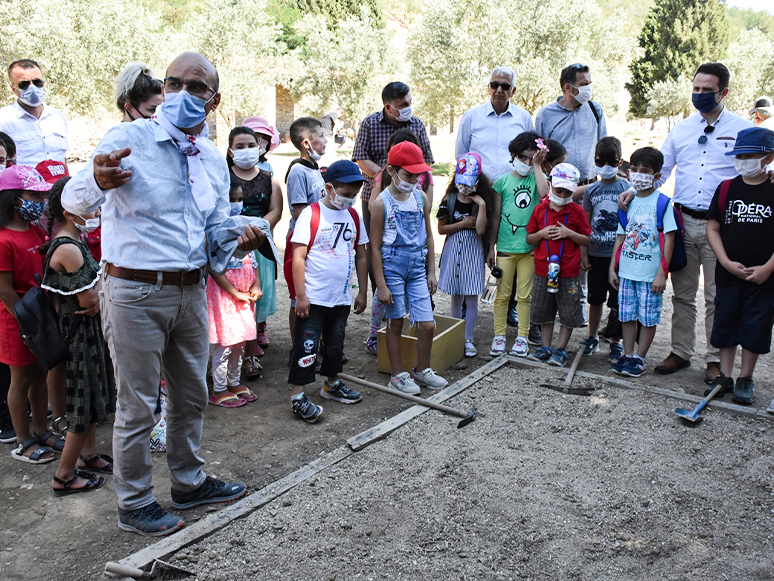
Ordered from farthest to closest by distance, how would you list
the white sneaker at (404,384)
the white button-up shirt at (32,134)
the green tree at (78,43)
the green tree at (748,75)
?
the green tree at (748,75) < the green tree at (78,43) < the white button-up shirt at (32,134) < the white sneaker at (404,384)

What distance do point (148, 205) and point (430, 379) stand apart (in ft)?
9.05

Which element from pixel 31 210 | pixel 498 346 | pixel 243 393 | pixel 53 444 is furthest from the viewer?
pixel 498 346

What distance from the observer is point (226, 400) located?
457cm

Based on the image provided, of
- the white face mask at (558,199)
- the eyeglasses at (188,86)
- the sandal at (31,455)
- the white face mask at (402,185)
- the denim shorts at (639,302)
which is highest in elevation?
the eyeglasses at (188,86)

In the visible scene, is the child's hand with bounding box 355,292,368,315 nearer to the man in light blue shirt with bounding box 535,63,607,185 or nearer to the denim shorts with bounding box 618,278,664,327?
the denim shorts with bounding box 618,278,664,327

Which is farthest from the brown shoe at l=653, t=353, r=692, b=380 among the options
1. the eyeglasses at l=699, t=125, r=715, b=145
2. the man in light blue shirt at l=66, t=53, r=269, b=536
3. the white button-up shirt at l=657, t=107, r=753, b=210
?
the man in light blue shirt at l=66, t=53, r=269, b=536

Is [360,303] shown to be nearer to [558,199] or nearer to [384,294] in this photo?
[384,294]

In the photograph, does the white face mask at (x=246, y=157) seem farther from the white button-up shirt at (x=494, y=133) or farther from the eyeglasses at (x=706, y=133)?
the eyeglasses at (x=706, y=133)

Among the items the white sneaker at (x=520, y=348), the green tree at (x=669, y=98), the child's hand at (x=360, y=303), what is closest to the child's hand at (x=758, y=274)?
the white sneaker at (x=520, y=348)

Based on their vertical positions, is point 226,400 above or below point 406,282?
below

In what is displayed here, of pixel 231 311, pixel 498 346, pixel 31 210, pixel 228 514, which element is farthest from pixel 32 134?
pixel 498 346

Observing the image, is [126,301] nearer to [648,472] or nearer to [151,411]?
[151,411]

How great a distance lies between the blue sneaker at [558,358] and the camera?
5207 mm

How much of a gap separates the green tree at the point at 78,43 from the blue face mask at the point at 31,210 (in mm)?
15991
